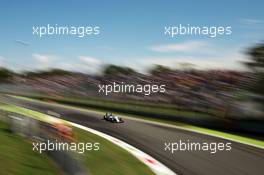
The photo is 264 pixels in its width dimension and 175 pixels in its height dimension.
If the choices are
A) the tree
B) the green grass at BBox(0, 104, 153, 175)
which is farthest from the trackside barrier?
the tree

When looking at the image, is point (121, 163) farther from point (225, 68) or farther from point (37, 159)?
point (225, 68)

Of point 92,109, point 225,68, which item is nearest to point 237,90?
point 225,68

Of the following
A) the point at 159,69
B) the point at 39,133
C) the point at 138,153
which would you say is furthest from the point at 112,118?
the point at 39,133

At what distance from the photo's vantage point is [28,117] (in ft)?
36.7

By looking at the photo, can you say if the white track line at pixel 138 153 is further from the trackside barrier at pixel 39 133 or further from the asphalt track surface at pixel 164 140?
the trackside barrier at pixel 39 133

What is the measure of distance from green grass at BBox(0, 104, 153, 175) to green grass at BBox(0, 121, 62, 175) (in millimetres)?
675

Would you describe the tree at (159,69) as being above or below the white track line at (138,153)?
above

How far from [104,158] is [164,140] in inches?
52.8

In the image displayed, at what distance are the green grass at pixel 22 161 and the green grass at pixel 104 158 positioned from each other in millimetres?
675

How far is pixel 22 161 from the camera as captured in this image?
34.8 feet

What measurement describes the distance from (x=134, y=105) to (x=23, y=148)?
2.50 meters

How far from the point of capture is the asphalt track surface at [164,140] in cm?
1077

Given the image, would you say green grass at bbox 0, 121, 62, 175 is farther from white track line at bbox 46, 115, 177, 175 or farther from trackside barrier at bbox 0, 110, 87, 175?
white track line at bbox 46, 115, 177, 175

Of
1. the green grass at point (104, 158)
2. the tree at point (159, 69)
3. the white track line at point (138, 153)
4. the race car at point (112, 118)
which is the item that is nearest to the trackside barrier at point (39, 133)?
the green grass at point (104, 158)
